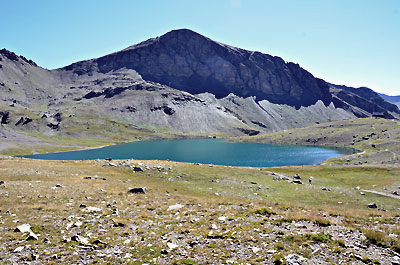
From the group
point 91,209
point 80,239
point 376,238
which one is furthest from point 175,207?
point 376,238

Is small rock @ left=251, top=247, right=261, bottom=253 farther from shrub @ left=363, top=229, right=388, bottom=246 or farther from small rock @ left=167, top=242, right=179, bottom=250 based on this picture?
shrub @ left=363, top=229, right=388, bottom=246

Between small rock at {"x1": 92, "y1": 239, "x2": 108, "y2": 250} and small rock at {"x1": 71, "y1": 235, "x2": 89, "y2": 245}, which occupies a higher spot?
small rock at {"x1": 71, "y1": 235, "x2": 89, "y2": 245}

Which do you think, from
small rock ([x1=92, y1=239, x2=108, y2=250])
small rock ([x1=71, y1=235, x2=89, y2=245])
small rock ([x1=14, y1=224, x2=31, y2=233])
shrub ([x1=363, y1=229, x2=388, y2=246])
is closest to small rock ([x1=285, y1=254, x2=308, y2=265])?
shrub ([x1=363, y1=229, x2=388, y2=246])

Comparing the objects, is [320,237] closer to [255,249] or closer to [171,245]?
[255,249]

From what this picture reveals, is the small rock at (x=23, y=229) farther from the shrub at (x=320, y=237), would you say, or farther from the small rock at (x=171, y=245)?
the shrub at (x=320, y=237)

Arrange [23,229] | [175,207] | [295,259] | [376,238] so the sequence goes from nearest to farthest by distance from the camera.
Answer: [295,259] < [376,238] < [23,229] < [175,207]

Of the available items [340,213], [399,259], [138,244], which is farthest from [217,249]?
[340,213]

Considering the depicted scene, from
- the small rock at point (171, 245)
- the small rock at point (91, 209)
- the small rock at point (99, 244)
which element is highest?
the small rock at point (171, 245)

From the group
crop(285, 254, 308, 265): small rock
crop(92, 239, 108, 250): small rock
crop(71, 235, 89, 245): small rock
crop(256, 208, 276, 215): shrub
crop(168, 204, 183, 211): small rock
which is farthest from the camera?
crop(168, 204, 183, 211): small rock

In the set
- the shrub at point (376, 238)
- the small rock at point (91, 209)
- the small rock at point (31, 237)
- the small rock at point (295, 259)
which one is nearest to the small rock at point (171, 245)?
the small rock at point (295, 259)

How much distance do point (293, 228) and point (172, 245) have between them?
887 centimetres

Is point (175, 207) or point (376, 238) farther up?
point (376, 238)

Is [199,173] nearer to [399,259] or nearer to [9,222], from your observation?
[9,222]

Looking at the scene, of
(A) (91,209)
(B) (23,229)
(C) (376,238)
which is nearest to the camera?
(C) (376,238)
